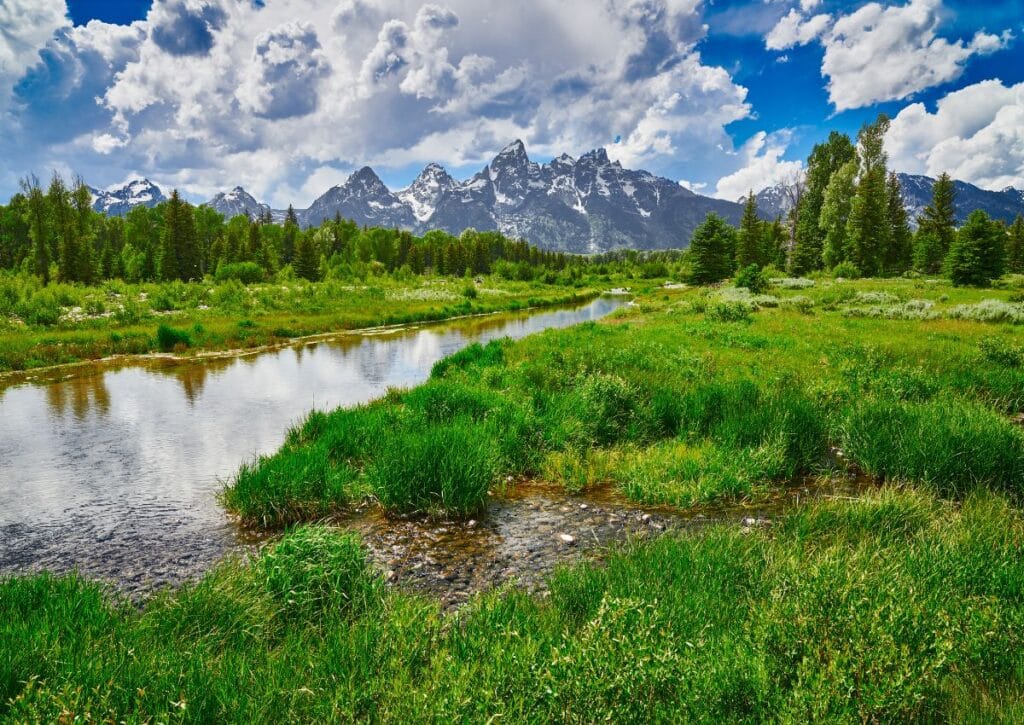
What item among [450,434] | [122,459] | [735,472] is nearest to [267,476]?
[450,434]

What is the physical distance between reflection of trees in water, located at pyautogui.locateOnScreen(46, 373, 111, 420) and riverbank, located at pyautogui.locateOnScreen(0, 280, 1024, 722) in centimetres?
915

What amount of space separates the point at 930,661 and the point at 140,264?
4027 inches

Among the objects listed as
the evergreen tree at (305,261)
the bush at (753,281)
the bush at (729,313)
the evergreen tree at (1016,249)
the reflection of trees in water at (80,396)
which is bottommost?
the reflection of trees in water at (80,396)

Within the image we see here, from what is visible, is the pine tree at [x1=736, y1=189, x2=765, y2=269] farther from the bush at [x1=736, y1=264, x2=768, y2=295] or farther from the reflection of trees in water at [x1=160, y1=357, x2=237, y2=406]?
the reflection of trees in water at [x1=160, y1=357, x2=237, y2=406]

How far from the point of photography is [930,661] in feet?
12.0

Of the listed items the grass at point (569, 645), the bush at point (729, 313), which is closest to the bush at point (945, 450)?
the grass at point (569, 645)

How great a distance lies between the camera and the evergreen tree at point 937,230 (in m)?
72.0

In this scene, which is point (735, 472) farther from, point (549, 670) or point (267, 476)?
point (267, 476)

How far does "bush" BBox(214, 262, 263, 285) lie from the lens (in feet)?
250

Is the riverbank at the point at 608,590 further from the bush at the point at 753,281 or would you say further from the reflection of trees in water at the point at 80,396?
the bush at the point at 753,281

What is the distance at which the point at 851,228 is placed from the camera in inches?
2712

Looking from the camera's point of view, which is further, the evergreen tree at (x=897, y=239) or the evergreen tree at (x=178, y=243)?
the evergreen tree at (x=178, y=243)

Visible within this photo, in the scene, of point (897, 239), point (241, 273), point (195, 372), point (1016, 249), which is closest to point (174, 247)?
point (241, 273)

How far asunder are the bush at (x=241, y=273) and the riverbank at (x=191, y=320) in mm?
20352
